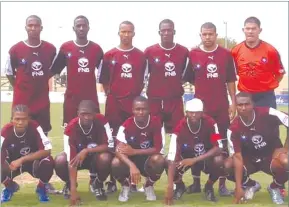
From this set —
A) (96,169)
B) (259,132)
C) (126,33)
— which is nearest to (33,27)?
(126,33)

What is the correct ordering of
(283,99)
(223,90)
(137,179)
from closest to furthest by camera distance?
(137,179)
(223,90)
(283,99)

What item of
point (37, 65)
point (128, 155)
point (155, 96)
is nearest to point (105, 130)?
point (128, 155)

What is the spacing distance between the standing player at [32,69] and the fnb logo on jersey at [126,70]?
Answer: 106 cm

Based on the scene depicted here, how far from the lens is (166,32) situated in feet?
24.1

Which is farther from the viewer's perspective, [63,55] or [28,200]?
[63,55]

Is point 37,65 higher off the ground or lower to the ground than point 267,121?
higher

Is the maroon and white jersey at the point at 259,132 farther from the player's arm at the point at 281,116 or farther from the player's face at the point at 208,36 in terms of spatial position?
the player's face at the point at 208,36

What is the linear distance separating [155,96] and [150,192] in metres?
1.42

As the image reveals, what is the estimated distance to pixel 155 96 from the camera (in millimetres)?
7453

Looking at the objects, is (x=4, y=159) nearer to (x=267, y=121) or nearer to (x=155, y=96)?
(x=155, y=96)

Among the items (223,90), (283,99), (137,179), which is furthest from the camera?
(283,99)

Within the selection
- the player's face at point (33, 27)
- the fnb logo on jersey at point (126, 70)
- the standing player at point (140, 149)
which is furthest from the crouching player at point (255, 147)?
the player's face at point (33, 27)

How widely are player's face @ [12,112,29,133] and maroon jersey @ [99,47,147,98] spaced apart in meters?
1.37

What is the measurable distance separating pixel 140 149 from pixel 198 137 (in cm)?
77
